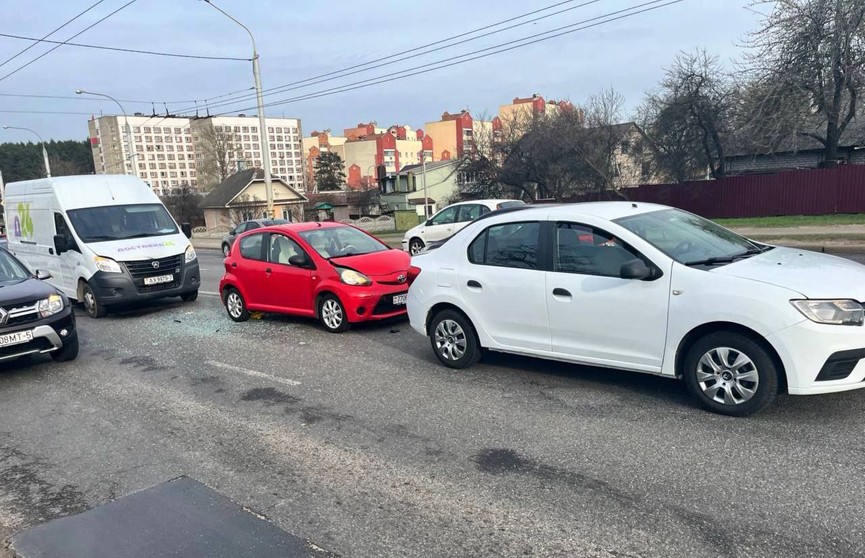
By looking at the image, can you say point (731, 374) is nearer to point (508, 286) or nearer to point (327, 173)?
point (508, 286)

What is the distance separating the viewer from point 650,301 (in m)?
5.19

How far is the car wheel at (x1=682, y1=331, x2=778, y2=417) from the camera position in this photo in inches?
184

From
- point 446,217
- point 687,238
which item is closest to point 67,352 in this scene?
point 687,238

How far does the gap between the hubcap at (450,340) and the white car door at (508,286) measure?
328 mm

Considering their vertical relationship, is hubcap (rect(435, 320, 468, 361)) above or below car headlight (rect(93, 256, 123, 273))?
below

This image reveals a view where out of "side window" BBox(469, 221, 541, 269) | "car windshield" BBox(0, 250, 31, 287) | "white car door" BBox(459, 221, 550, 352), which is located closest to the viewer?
"white car door" BBox(459, 221, 550, 352)

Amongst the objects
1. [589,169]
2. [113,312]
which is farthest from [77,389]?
[589,169]

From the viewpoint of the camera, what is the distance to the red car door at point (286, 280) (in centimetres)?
914

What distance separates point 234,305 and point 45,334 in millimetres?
3087

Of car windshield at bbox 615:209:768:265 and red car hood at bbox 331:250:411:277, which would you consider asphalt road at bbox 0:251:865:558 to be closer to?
car windshield at bbox 615:209:768:265

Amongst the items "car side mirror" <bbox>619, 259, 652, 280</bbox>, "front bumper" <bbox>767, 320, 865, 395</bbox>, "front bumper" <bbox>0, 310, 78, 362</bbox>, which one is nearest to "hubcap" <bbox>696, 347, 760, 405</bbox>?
"front bumper" <bbox>767, 320, 865, 395</bbox>

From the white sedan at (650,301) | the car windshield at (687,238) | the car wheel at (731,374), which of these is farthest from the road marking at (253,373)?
the car wheel at (731,374)

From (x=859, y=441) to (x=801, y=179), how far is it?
26.9 metres

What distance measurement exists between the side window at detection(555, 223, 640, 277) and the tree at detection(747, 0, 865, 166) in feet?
76.5
